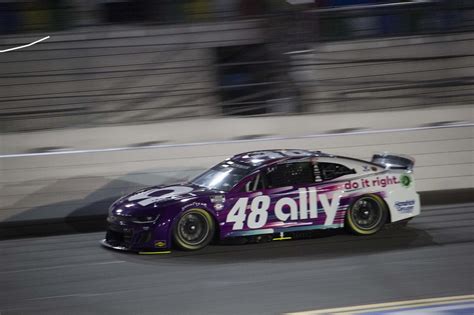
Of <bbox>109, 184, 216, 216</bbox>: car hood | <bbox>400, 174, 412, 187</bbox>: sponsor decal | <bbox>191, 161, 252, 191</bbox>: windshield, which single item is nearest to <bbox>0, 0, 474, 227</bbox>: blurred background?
<bbox>191, 161, 252, 191</bbox>: windshield

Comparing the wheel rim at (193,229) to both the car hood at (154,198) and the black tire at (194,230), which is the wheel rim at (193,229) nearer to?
the black tire at (194,230)

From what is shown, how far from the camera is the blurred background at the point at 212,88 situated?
12.1 m

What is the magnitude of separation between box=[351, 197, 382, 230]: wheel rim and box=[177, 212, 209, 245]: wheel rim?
6.82ft

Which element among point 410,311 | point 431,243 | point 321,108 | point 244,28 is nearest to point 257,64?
point 244,28

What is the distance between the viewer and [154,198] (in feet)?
31.0

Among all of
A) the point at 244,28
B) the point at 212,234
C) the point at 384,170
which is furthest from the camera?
the point at 244,28

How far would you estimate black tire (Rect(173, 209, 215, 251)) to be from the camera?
9203 millimetres

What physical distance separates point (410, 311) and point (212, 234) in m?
3.44

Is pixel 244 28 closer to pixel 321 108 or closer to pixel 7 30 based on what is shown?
pixel 321 108

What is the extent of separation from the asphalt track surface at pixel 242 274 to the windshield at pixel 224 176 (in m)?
0.82

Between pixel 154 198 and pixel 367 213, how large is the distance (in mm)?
2893

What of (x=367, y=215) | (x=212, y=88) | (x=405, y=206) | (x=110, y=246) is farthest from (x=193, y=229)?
(x=212, y=88)

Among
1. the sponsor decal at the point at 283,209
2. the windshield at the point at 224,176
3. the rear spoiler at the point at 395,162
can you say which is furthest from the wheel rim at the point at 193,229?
the rear spoiler at the point at 395,162

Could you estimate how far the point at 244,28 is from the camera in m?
17.6
